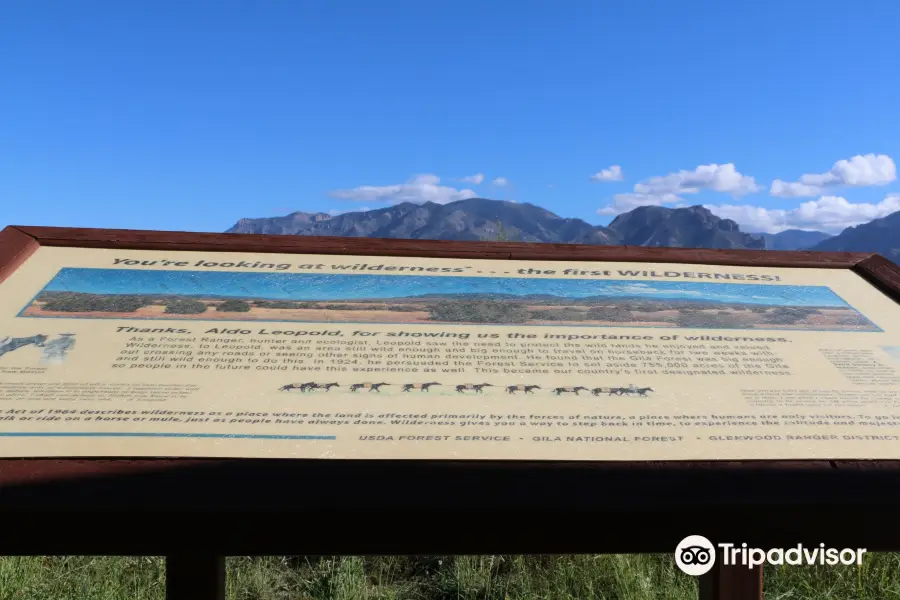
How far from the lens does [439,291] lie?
7.43 ft

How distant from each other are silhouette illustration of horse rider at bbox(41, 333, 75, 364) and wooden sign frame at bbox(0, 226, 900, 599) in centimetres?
38

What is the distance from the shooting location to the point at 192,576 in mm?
1889

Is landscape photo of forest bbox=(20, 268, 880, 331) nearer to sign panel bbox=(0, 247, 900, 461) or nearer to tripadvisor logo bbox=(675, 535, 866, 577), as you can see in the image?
sign panel bbox=(0, 247, 900, 461)

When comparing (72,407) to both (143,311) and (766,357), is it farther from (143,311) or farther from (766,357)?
(766,357)

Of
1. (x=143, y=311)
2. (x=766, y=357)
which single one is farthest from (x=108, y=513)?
(x=766, y=357)

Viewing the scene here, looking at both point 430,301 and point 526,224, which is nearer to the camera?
point 430,301

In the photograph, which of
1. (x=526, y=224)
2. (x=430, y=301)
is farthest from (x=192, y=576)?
(x=526, y=224)

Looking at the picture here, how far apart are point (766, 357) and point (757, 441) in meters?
0.41

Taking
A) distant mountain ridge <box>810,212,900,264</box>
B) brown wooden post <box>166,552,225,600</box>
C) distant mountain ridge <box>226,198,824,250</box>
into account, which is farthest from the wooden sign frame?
distant mountain ridge <box>810,212,900,264</box>

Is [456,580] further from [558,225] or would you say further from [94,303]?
[558,225]

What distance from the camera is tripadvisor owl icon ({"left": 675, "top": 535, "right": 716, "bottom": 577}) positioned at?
5.42ft

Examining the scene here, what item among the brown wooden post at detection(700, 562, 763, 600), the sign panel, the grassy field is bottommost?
the grassy field

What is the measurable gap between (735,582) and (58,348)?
1.82 meters

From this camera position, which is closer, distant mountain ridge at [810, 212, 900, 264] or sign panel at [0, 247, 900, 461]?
sign panel at [0, 247, 900, 461]
